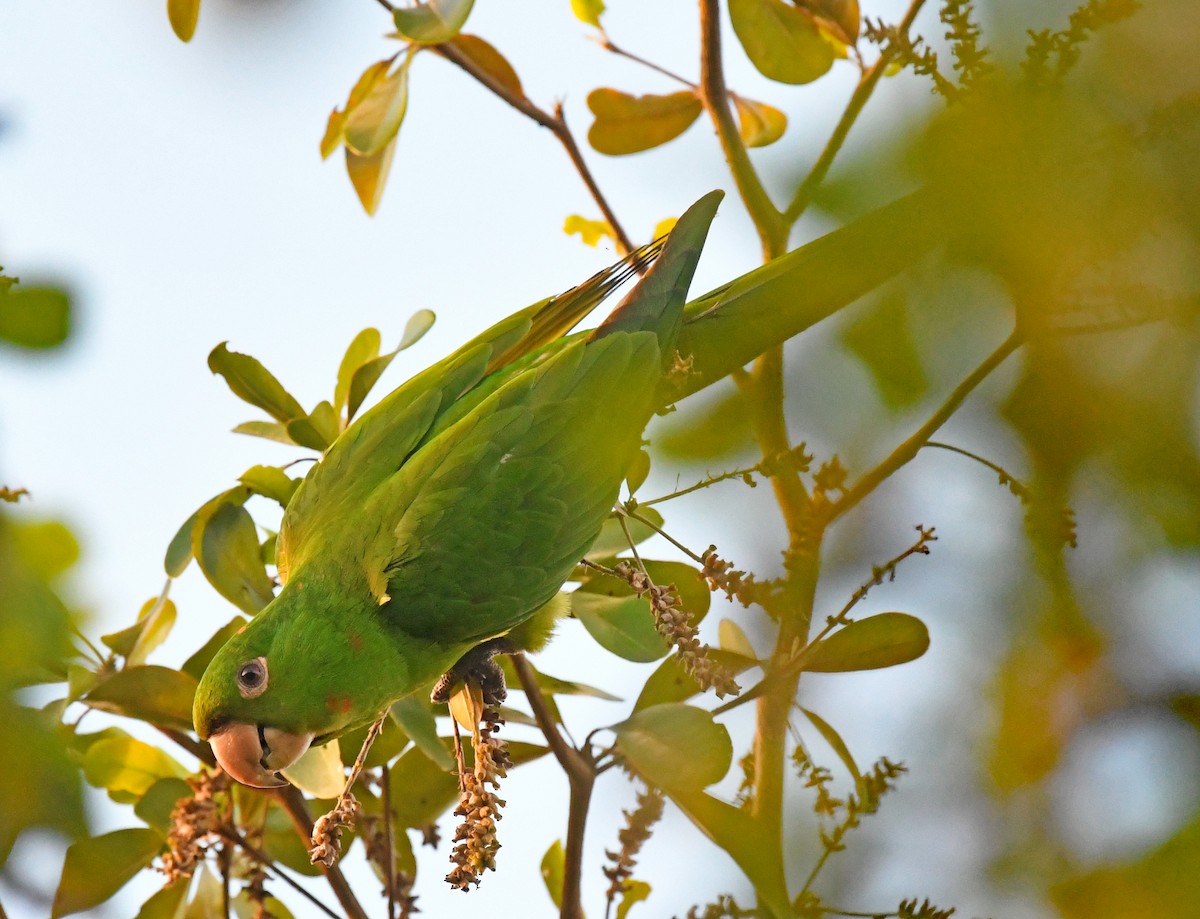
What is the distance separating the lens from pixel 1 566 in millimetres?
304

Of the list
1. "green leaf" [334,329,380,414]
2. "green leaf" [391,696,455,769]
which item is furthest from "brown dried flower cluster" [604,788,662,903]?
"green leaf" [334,329,380,414]

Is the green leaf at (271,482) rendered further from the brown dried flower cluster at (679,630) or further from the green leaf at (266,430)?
the brown dried flower cluster at (679,630)

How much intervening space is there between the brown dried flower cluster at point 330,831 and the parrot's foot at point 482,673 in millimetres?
253

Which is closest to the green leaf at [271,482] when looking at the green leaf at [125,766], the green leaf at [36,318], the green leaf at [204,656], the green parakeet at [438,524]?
the green parakeet at [438,524]

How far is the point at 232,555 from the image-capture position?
1285 mm

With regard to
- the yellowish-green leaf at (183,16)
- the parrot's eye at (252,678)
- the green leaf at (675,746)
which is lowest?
the parrot's eye at (252,678)

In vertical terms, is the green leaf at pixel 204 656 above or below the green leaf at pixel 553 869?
below

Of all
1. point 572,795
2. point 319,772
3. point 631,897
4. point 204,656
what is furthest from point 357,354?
point 631,897

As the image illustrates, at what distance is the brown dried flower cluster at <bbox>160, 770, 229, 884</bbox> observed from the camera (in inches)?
47.3

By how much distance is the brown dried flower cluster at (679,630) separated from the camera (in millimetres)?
870

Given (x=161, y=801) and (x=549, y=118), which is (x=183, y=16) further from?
(x=161, y=801)

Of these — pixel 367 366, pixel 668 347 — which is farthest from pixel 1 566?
pixel 367 366

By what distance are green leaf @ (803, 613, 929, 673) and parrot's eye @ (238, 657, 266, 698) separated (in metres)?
0.95

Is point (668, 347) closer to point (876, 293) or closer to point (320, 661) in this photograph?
point (320, 661)
